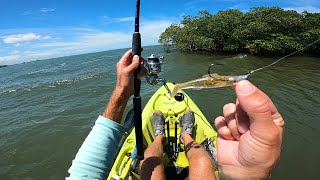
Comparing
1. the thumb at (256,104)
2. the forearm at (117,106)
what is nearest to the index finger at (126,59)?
the forearm at (117,106)

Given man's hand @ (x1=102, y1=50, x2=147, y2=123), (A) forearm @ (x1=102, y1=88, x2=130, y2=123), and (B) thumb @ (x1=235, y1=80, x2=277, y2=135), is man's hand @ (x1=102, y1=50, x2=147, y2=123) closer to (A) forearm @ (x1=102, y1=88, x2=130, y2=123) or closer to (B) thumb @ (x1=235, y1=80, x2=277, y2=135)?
(A) forearm @ (x1=102, y1=88, x2=130, y2=123)

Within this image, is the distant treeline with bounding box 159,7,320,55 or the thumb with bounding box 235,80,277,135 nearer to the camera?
the thumb with bounding box 235,80,277,135

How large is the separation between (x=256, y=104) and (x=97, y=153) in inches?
68.0

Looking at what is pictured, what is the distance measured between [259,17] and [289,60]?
19.9 feet

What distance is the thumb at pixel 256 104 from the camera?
1.25m

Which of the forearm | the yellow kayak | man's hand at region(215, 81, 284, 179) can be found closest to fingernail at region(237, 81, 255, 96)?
man's hand at region(215, 81, 284, 179)

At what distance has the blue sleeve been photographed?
8.19 ft

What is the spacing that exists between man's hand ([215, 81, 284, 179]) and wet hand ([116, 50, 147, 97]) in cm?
104

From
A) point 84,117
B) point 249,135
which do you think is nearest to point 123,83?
point 249,135

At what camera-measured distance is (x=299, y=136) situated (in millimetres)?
8289

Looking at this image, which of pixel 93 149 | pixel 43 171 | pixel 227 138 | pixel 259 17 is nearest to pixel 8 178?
pixel 43 171

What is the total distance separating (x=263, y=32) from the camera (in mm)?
24906

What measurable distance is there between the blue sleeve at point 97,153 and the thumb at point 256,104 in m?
1.60

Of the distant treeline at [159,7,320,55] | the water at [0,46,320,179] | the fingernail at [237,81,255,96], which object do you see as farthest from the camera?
the distant treeline at [159,7,320,55]
